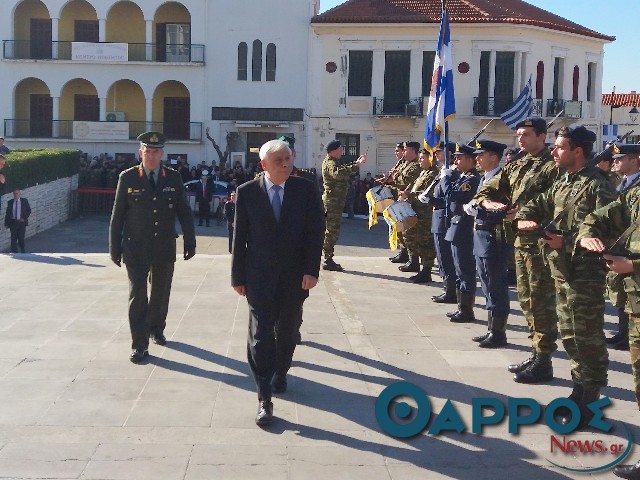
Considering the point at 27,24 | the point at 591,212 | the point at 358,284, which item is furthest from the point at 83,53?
A: the point at 591,212

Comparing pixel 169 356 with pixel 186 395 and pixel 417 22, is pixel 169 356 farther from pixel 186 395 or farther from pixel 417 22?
pixel 417 22

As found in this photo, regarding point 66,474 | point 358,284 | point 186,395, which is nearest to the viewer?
point 66,474

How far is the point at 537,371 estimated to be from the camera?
7.05m

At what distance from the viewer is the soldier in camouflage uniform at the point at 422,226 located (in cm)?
1189

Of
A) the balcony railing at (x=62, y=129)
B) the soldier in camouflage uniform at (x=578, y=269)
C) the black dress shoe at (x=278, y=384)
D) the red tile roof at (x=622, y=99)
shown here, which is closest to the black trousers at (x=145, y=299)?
the black dress shoe at (x=278, y=384)

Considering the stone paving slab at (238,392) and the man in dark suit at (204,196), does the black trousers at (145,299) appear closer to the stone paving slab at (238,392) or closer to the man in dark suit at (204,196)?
the stone paving slab at (238,392)

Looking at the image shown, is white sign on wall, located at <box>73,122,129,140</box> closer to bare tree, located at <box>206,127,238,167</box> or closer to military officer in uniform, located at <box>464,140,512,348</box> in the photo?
bare tree, located at <box>206,127,238,167</box>

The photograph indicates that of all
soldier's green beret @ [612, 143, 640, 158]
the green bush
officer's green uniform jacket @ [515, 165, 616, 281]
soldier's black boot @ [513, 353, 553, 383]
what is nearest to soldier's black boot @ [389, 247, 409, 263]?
soldier's green beret @ [612, 143, 640, 158]

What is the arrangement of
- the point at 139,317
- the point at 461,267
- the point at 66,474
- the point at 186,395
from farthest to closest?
the point at 461,267 < the point at 139,317 < the point at 186,395 < the point at 66,474

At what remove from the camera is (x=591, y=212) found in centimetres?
582

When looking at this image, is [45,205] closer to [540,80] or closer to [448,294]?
[448,294]

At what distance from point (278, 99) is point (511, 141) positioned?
981 centimetres

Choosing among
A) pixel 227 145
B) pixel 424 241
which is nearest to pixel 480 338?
pixel 424 241

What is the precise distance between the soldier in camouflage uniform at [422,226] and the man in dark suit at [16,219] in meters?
9.52
